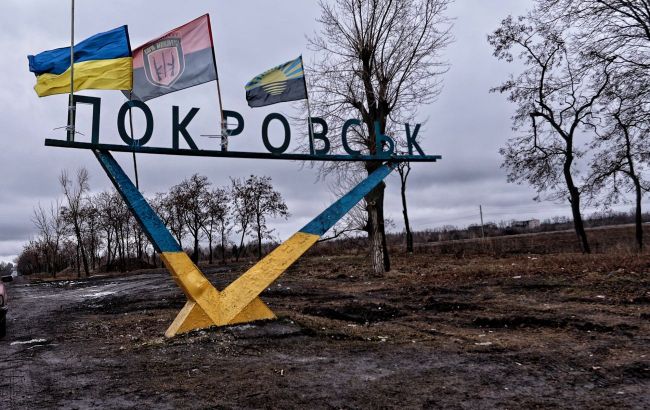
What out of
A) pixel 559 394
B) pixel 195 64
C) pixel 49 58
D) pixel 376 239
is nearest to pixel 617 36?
pixel 376 239

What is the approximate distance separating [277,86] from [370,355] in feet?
19.0

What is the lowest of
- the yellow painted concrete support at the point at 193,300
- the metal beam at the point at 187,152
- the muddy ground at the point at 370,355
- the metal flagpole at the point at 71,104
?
the muddy ground at the point at 370,355

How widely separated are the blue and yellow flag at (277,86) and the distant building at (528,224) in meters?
75.4

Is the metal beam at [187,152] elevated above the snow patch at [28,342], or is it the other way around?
the metal beam at [187,152]

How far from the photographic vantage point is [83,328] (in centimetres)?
945

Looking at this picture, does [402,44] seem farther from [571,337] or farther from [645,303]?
[571,337]

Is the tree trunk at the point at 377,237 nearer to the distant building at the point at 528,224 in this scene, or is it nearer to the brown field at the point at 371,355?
the brown field at the point at 371,355

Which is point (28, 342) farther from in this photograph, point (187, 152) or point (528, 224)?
point (528, 224)

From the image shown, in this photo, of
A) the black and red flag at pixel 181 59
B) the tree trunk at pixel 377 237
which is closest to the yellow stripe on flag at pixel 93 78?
the black and red flag at pixel 181 59

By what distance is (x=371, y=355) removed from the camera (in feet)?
20.1

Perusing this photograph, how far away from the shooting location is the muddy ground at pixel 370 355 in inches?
181

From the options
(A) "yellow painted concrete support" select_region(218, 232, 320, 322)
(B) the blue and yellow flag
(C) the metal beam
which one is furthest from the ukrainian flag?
(A) "yellow painted concrete support" select_region(218, 232, 320, 322)

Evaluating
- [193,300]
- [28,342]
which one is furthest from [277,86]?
[28,342]

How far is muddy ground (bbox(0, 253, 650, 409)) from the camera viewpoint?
4.59 m
